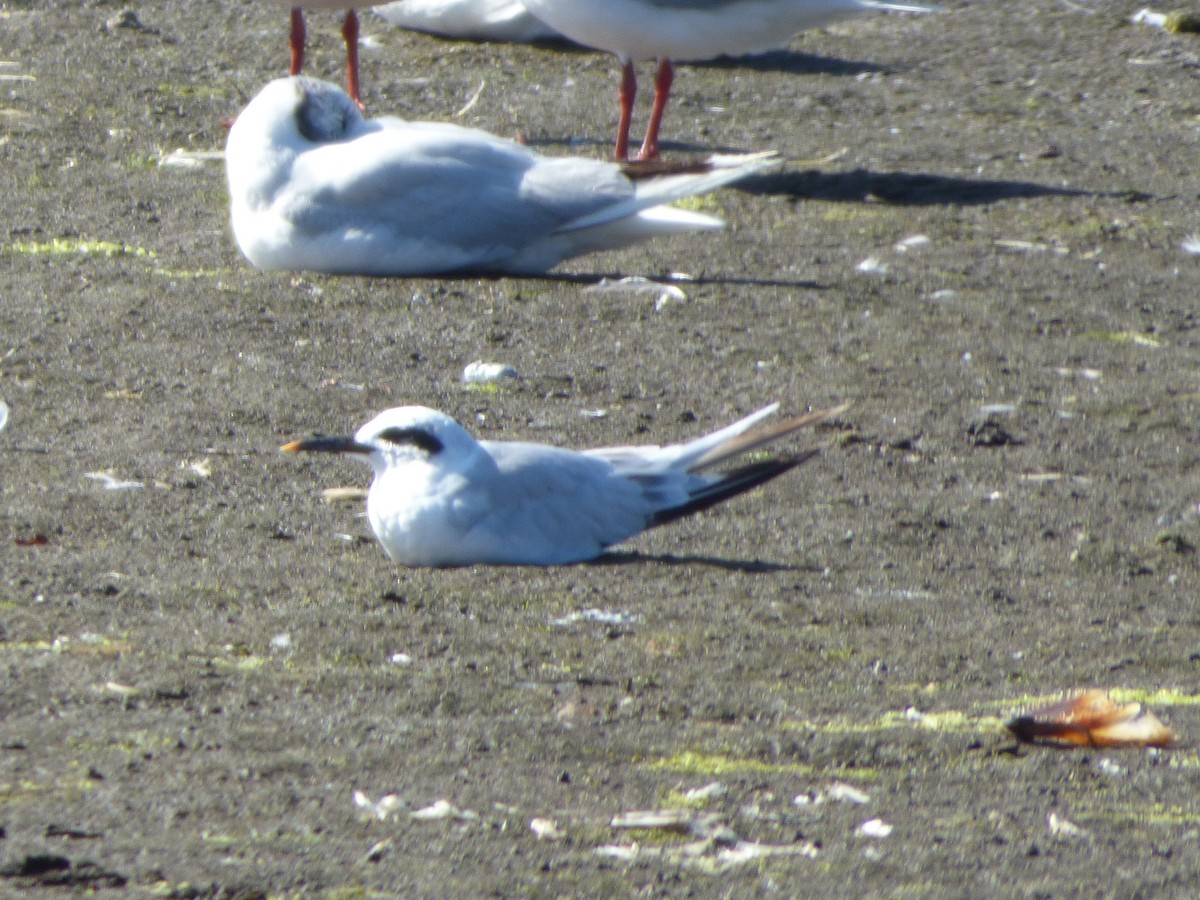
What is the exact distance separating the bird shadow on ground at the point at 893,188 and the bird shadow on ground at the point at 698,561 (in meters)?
3.81

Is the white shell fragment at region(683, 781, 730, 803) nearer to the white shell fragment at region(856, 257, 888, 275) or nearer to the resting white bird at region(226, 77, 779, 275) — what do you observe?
the resting white bird at region(226, 77, 779, 275)

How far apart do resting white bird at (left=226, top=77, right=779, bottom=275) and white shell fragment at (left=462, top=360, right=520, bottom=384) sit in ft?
3.28

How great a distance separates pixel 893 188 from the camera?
8.05 metres

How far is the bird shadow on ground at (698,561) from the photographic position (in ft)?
14.2

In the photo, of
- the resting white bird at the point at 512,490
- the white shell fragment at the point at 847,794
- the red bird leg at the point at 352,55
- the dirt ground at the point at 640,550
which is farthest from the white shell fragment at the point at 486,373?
the red bird leg at the point at 352,55

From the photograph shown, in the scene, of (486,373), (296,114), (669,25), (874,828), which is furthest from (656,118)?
(874,828)

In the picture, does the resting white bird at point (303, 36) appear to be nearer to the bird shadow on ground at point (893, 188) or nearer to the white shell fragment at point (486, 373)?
the bird shadow on ground at point (893, 188)

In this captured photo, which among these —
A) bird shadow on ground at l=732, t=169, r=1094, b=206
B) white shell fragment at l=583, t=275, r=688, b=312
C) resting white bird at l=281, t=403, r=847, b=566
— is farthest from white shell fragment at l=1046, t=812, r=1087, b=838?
bird shadow on ground at l=732, t=169, r=1094, b=206

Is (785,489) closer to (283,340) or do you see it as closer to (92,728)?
(283,340)

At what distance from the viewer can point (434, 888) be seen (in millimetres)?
2650

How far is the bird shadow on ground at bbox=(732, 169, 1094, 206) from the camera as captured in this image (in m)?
7.95

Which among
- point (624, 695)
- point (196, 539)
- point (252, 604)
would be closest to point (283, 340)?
point (196, 539)

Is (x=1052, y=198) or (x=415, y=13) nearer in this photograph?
(x=1052, y=198)

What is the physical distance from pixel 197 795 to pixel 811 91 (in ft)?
24.5
